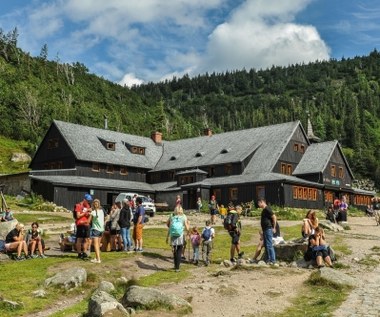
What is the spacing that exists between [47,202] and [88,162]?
903cm

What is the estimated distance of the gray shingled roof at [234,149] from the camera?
5684 centimetres

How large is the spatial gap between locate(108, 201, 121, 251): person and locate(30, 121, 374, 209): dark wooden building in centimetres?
3051

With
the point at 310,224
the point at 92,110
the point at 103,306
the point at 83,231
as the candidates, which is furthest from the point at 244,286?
the point at 92,110

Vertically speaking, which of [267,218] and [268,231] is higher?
[267,218]


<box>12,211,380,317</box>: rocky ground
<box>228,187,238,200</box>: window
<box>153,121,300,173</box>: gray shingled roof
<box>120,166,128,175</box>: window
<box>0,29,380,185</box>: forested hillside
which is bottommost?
<box>12,211,380,317</box>: rocky ground

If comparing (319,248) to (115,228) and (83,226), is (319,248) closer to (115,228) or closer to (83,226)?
(115,228)

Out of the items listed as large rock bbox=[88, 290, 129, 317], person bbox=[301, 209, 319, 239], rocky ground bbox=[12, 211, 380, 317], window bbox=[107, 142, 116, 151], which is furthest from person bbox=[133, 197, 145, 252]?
window bbox=[107, 142, 116, 151]

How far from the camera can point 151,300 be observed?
11742 millimetres

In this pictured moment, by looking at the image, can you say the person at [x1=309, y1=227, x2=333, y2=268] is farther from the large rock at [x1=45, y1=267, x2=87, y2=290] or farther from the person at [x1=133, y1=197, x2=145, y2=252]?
the large rock at [x1=45, y1=267, x2=87, y2=290]

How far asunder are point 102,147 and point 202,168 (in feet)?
40.4

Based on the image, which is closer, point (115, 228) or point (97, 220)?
point (97, 220)

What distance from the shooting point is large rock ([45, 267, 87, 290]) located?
14.5m

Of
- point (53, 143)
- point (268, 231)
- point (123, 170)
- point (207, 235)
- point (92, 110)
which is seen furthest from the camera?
point (92, 110)

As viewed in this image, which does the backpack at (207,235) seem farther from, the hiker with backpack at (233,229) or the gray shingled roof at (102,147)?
the gray shingled roof at (102,147)
